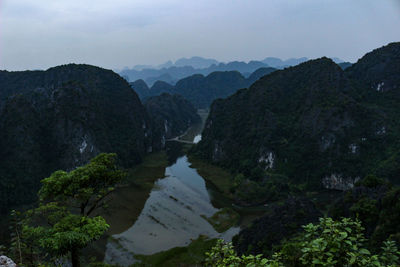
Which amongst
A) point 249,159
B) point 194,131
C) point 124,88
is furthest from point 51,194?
point 194,131

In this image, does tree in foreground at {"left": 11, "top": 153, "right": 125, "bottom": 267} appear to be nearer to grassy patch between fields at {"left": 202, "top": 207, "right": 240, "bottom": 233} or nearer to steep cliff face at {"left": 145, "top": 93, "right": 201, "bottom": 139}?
grassy patch between fields at {"left": 202, "top": 207, "right": 240, "bottom": 233}

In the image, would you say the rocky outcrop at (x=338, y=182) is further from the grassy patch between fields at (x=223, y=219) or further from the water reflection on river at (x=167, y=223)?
the water reflection on river at (x=167, y=223)

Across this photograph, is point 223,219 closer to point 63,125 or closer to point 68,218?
point 68,218

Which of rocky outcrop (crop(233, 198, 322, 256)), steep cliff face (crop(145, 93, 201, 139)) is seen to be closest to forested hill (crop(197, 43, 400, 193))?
rocky outcrop (crop(233, 198, 322, 256))

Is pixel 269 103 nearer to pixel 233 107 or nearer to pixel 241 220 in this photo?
pixel 233 107

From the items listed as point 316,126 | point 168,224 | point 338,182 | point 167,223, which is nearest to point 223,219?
point 168,224
